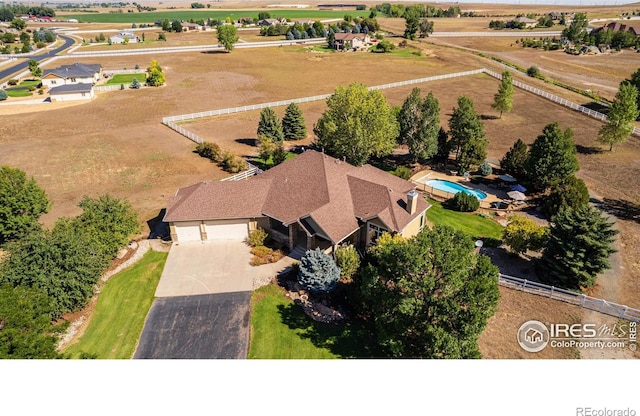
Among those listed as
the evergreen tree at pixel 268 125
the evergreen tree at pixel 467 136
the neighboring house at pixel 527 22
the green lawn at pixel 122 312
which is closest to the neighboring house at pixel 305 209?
the green lawn at pixel 122 312

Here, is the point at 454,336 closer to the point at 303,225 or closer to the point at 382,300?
the point at 382,300

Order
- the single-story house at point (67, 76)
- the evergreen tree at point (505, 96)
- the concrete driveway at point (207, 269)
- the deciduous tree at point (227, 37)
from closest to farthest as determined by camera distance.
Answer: the concrete driveway at point (207, 269) < the evergreen tree at point (505, 96) < the single-story house at point (67, 76) < the deciduous tree at point (227, 37)

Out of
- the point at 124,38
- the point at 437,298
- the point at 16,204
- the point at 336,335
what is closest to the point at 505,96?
the point at 336,335

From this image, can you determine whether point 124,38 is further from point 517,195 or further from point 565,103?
point 517,195

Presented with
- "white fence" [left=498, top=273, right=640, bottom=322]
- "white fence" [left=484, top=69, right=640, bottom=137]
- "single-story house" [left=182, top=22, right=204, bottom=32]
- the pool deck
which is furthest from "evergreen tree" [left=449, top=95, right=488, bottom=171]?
"single-story house" [left=182, top=22, right=204, bottom=32]

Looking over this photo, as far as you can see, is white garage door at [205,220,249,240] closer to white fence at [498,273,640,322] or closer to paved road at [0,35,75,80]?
white fence at [498,273,640,322]

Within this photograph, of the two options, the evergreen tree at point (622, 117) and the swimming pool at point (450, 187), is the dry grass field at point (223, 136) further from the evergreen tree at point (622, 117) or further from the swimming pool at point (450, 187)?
the swimming pool at point (450, 187)
